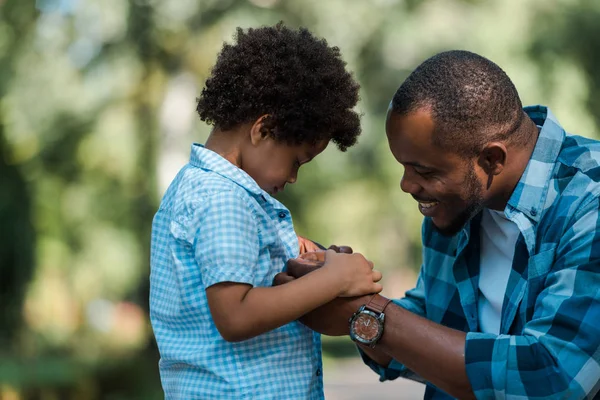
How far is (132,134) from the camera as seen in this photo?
7.61m

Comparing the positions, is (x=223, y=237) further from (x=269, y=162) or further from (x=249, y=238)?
(x=269, y=162)

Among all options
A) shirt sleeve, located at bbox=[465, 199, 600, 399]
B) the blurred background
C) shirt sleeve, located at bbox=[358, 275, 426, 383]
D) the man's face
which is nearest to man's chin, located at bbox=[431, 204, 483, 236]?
the man's face

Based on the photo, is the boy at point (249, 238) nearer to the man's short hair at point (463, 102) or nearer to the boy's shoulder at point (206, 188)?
the boy's shoulder at point (206, 188)

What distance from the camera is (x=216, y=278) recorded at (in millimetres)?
2012

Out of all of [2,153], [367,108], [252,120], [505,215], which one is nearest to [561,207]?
[505,215]

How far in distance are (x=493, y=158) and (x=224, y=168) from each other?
794 millimetres

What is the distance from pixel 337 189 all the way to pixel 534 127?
551cm

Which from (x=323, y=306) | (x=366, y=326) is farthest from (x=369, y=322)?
(x=323, y=306)

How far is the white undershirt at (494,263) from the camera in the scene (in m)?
2.65

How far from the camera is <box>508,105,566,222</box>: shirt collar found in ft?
8.05

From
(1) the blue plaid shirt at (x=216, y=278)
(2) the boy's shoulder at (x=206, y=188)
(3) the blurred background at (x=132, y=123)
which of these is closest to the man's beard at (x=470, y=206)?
(1) the blue plaid shirt at (x=216, y=278)

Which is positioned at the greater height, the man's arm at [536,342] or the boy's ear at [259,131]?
the boy's ear at [259,131]

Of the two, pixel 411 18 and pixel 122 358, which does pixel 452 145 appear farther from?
pixel 122 358

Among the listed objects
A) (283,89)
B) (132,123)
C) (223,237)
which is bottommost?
(223,237)
